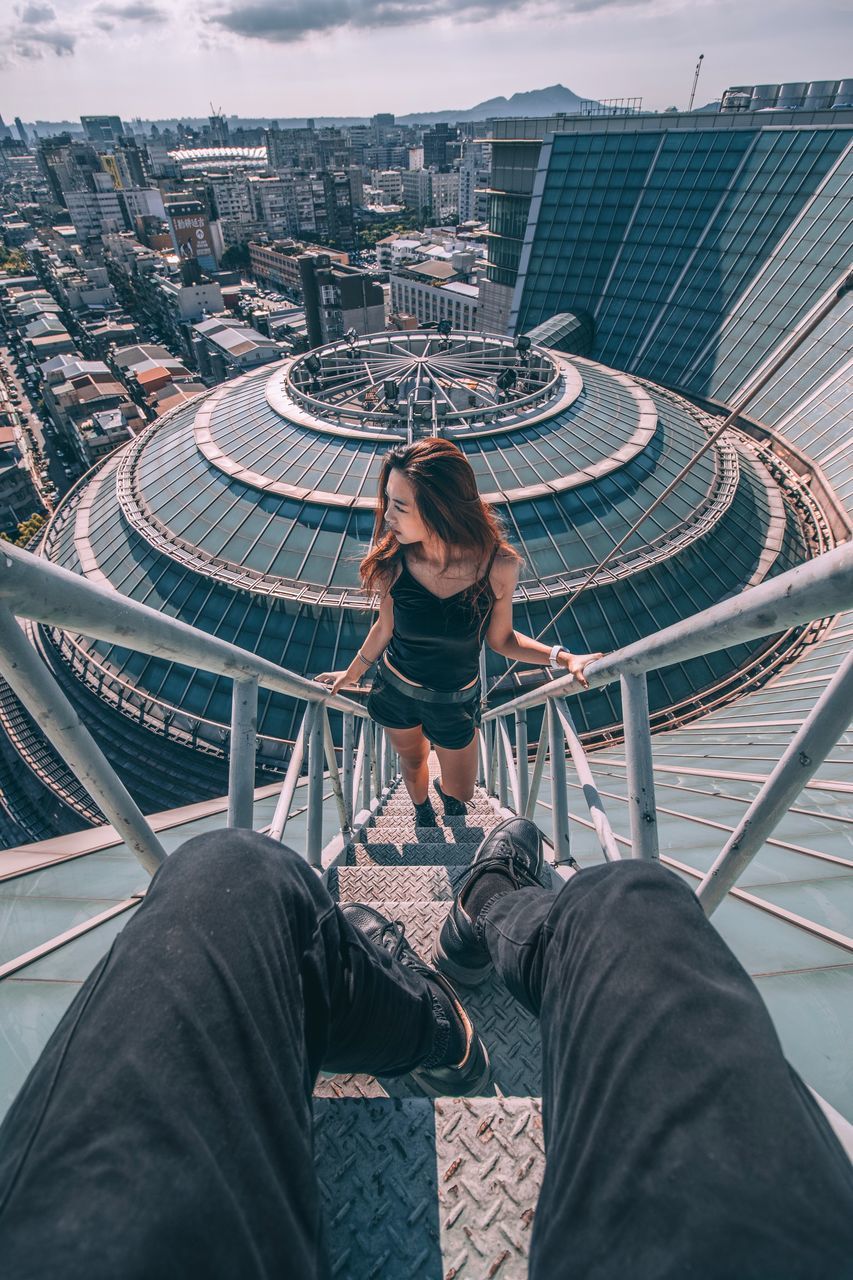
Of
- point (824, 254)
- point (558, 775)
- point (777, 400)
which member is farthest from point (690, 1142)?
point (824, 254)

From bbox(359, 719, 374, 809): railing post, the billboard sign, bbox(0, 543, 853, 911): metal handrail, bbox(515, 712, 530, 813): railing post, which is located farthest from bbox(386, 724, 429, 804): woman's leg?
the billboard sign

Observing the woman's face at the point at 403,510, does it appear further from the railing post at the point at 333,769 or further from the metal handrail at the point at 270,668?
the railing post at the point at 333,769

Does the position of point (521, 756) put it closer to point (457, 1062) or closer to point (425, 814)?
point (425, 814)

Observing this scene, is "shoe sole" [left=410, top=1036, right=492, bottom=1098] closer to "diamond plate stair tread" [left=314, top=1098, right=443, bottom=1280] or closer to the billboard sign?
"diamond plate stair tread" [left=314, top=1098, right=443, bottom=1280]

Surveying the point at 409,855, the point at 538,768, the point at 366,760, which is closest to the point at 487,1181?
the point at 538,768

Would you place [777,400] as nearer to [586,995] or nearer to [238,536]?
[238,536]

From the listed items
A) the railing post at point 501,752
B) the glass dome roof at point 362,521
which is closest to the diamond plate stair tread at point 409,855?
the railing post at point 501,752
